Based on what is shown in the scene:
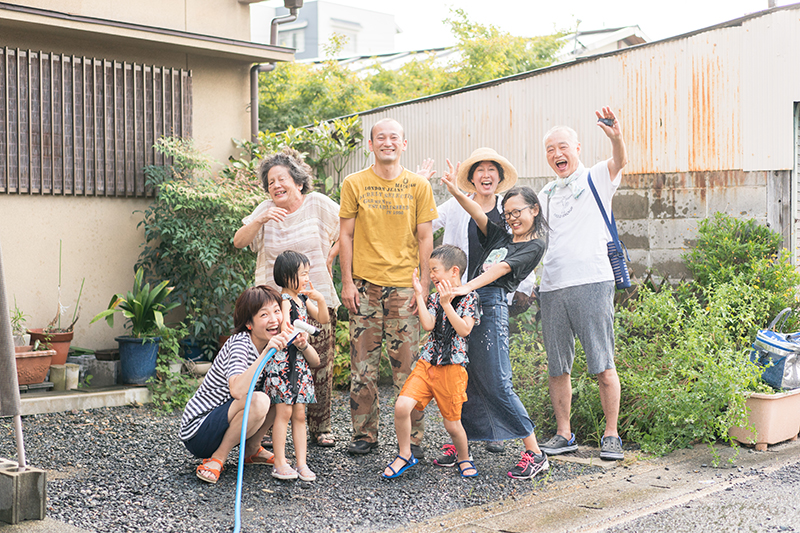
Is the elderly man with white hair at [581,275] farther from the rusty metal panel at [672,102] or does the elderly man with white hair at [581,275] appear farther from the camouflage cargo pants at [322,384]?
the rusty metal panel at [672,102]

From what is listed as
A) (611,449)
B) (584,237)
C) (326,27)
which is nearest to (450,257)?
(584,237)

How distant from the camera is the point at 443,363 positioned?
435cm

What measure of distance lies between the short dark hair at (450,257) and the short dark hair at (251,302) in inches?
36.6

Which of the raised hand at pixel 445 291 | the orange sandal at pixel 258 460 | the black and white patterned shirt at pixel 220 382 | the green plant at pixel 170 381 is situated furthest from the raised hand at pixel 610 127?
the green plant at pixel 170 381

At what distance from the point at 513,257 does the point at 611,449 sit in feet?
4.63

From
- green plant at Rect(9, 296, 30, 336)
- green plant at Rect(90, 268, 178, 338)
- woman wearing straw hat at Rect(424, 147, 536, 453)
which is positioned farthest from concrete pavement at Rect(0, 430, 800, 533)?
green plant at Rect(9, 296, 30, 336)

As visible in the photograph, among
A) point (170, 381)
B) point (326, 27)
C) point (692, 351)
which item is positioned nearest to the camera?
point (692, 351)

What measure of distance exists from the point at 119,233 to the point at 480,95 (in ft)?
13.3

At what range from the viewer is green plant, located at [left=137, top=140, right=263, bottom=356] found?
7.34 meters

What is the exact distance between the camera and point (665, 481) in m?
4.50

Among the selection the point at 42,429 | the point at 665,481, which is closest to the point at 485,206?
the point at 665,481

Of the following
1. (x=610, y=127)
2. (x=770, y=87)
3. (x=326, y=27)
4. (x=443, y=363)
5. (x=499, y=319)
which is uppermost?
(x=326, y=27)

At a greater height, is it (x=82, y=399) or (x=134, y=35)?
(x=134, y=35)

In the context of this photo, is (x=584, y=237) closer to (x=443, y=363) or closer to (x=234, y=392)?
(x=443, y=363)
